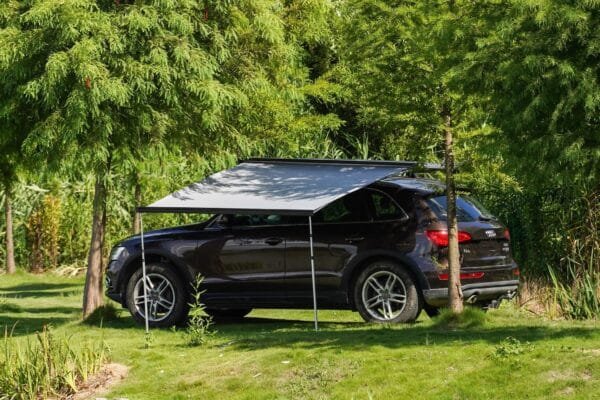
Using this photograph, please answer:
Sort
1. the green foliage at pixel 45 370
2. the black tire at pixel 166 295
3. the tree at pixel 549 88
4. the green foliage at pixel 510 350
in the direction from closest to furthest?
1. the green foliage at pixel 510 350
2. the tree at pixel 549 88
3. the green foliage at pixel 45 370
4. the black tire at pixel 166 295

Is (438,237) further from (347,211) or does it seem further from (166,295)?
(166,295)

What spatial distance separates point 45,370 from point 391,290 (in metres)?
4.41

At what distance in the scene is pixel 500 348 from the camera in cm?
1102

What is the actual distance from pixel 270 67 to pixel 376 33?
4.05 m

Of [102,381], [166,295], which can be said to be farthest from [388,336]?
[166,295]

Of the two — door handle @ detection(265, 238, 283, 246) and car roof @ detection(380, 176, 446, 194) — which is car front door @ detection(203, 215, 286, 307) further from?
car roof @ detection(380, 176, 446, 194)

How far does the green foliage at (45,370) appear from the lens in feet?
39.5

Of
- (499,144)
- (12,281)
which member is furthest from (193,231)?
(12,281)

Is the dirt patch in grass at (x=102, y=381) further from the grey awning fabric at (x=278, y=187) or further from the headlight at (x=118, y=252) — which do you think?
the headlight at (x=118, y=252)

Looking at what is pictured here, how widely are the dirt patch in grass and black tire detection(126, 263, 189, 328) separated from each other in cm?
269

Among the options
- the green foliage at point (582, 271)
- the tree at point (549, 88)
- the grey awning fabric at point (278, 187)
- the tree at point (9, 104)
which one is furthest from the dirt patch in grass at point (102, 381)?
the green foliage at point (582, 271)

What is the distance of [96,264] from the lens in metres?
17.5

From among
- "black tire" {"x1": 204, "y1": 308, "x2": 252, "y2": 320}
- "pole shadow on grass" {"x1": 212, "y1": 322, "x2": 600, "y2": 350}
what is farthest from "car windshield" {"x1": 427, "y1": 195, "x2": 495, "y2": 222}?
"black tire" {"x1": 204, "y1": 308, "x2": 252, "y2": 320}

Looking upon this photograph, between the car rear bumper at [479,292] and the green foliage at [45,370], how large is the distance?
13.3 ft
